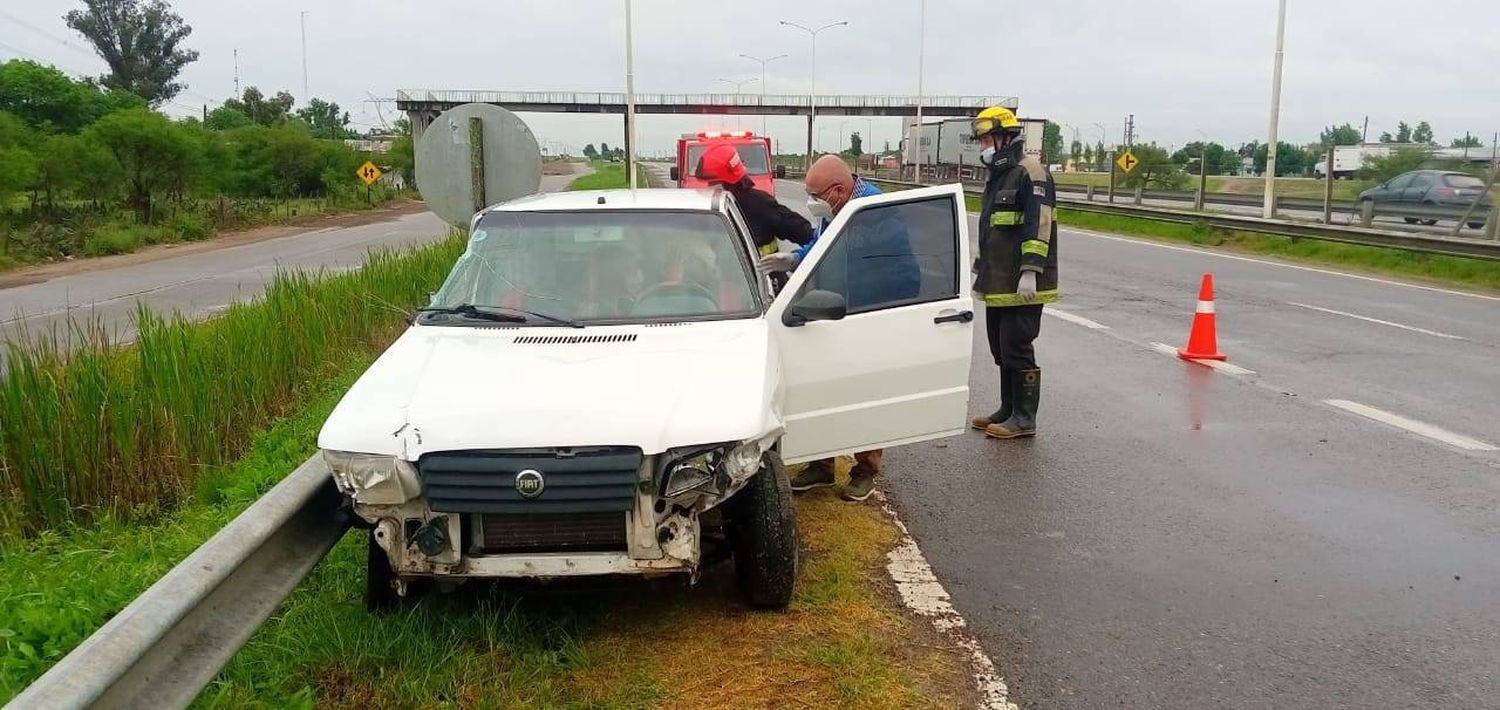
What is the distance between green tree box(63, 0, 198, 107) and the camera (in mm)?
93812

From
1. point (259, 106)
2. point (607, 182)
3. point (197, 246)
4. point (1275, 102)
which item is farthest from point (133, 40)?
point (1275, 102)

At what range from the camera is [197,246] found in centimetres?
3262

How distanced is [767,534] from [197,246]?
108 feet

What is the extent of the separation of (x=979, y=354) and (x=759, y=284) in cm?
562

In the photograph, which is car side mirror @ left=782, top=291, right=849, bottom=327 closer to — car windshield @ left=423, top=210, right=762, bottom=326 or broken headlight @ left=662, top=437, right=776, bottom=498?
car windshield @ left=423, top=210, right=762, bottom=326

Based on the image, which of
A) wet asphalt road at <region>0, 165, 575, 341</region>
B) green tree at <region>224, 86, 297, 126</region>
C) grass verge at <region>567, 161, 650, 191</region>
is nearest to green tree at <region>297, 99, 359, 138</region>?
green tree at <region>224, 86, 297, 126</region>

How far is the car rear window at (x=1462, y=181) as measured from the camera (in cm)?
2102

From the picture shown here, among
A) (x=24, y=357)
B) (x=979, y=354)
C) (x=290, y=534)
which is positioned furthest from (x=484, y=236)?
(x=979, y=354)

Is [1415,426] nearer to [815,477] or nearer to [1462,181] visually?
[815,477]

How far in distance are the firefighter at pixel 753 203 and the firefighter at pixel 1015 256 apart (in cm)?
119

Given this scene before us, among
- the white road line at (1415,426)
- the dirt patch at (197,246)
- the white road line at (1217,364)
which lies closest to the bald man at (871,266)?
the white road line at (1415,426)

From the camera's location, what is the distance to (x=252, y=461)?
6.45 meters

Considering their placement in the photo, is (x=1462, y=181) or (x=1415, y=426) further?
(x=1462, y=181)

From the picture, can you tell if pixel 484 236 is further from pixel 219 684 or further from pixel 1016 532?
pixel 1016 532
